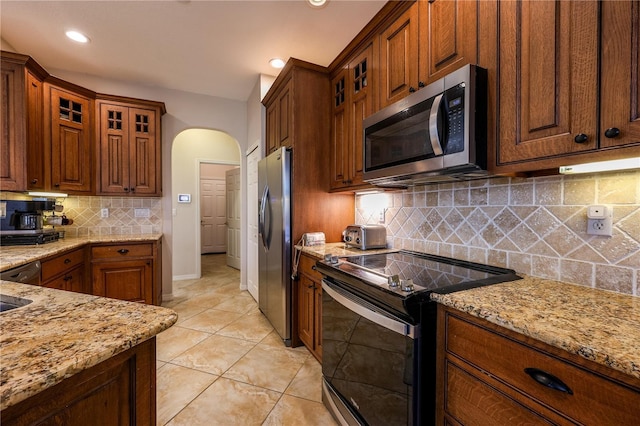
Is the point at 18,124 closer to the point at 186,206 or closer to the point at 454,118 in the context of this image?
the point at 186,206

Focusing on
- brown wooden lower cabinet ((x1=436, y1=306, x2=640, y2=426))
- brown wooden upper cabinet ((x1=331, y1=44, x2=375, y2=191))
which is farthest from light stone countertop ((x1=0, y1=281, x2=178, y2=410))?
brown wooden upper cabinet ((x1=331, y1=44, x2=375, y2=191))

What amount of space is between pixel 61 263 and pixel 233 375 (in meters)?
1.72

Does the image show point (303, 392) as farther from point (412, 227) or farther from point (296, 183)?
point (296, 183)

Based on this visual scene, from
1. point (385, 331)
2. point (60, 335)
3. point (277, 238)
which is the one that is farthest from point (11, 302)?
point (277, 238)

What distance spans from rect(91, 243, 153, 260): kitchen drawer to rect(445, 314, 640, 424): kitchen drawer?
3137 mm

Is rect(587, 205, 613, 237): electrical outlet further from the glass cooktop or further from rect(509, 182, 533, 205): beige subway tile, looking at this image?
the glass cooktop

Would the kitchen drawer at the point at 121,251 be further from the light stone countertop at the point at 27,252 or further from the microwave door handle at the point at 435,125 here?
the microwave door handle at the point at 435,125

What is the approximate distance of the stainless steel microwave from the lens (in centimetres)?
119

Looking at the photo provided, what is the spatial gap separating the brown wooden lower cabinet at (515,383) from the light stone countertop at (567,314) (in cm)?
4

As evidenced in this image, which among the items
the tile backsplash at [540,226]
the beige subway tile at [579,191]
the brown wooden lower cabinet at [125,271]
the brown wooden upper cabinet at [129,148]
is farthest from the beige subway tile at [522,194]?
the brown wooden upper cabinet at [129,148]

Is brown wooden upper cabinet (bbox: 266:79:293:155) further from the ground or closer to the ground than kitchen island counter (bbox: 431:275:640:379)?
further from the ground

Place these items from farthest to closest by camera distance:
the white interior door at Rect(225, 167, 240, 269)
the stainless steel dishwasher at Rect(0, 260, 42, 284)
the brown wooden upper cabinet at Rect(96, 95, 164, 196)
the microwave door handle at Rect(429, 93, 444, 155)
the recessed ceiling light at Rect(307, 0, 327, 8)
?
the white interior door at Rect(225, 167, 240, 269)
the brown wooden upper cabinet at Rect(96, 95, 164, 196)
the recessed ceiling light at Rect(307, 0, 327, 8)
the stainless steel dishwasher at Rect(0, 260, 42, 284)
the microwave door handle at Rect(429, 93, 444, 155)

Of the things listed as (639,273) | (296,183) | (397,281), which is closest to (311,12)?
(296,183)

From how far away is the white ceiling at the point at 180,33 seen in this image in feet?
6.93
